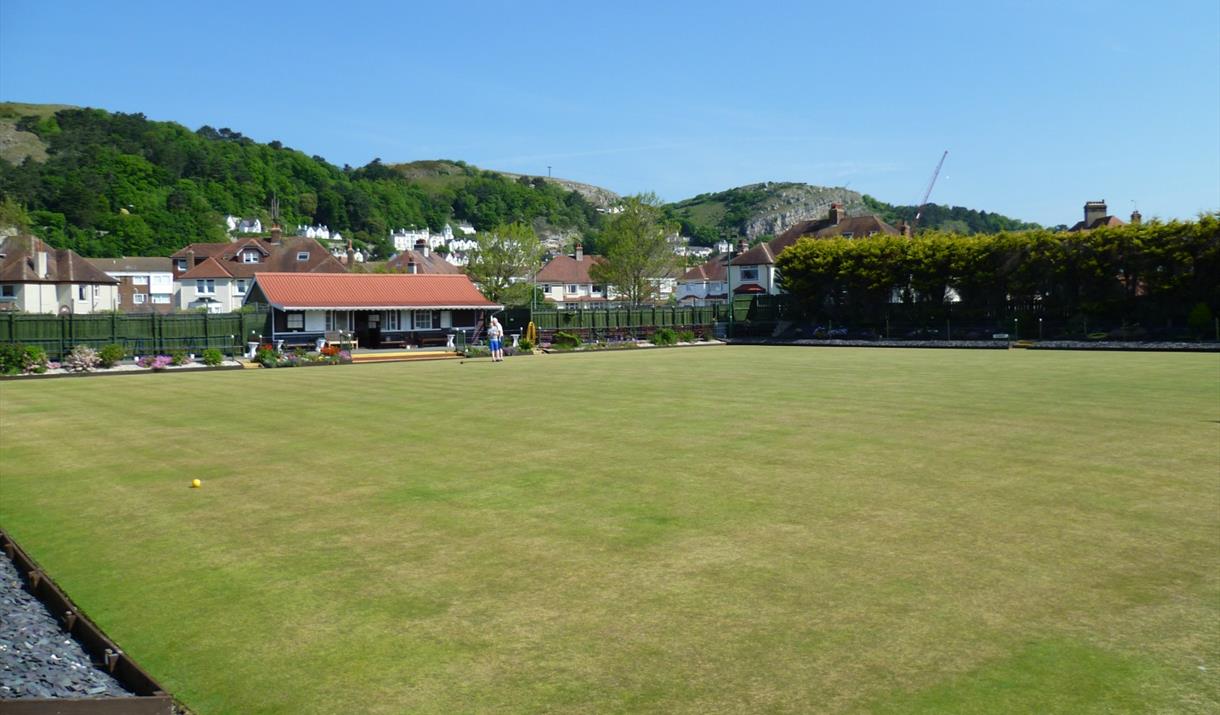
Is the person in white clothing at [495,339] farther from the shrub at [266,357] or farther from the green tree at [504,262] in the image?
the green tree at [504,262]

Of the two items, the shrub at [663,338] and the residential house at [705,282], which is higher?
the residential house at [705,282]

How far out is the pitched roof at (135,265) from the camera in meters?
116

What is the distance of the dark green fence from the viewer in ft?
129

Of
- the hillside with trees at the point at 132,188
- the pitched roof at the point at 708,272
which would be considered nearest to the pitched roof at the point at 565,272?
the hillside with trees at the point at 132,188

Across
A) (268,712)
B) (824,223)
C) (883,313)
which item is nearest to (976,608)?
(268,712)

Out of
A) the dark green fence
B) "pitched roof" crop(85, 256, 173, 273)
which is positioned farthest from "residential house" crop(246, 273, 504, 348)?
"pitched roof" crop(85, 256, 173, 273)

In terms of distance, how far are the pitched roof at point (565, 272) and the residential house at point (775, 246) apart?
31771mm

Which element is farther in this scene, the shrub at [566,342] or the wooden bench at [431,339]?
the wooden bench at [431,339]

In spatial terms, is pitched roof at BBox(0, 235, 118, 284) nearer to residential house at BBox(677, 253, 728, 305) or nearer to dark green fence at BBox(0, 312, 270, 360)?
dark green fence at BBox(0, 312, 270, 360)

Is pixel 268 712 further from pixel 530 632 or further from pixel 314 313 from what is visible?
pixel 314 313

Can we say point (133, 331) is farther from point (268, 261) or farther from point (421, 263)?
point (421, 263)

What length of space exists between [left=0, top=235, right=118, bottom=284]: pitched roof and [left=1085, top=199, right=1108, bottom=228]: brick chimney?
7726cm

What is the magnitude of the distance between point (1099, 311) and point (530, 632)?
46.2 metres

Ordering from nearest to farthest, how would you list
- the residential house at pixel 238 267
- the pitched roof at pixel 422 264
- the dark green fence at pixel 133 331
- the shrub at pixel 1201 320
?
the dark green fence at pixel 133 331
the shrub at pixel 1201 320
the residential house at pixel 238 267
the pitched roof at pixel 422 264
